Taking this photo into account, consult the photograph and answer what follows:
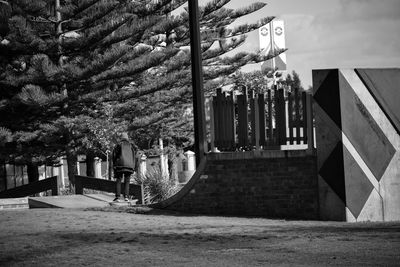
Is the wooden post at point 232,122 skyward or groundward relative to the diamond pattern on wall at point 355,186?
skyward

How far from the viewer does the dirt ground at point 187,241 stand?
339 inches

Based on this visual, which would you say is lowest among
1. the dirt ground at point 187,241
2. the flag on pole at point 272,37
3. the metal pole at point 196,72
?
the dirt ground at point 187,241

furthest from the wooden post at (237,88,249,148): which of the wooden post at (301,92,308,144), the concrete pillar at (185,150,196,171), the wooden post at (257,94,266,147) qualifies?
the concrete pillar at (185,150,196,171)

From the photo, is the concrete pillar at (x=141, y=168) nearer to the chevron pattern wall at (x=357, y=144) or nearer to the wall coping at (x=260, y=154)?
the wall coping at (x=260, y=154)

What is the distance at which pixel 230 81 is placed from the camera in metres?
40.8

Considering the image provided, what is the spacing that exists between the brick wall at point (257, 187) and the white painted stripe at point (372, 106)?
1230 millimetres

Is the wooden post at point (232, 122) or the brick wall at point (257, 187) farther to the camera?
the wooden post at point (232, 122)

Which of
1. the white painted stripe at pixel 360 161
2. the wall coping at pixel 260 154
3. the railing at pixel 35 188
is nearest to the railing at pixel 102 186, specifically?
the railing at pixel 35 188

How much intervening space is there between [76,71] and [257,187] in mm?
16192

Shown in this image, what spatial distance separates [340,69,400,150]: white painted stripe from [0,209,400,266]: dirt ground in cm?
198

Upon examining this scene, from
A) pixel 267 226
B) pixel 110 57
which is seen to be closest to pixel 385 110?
pixel 267 226

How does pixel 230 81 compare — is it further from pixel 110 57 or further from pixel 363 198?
pixel 363 198

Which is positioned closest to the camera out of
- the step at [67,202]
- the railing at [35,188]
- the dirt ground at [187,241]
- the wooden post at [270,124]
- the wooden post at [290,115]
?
the dirt ground at [187,241]

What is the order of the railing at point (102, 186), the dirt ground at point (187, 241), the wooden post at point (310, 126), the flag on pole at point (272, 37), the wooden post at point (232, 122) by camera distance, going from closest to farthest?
the dirt ground at point (187, 241) < the wooden post at point (310, 126) < the wooden post at point (232, 122) < the railing at point (102, 186) < the flag on pole at point (272, 37)
